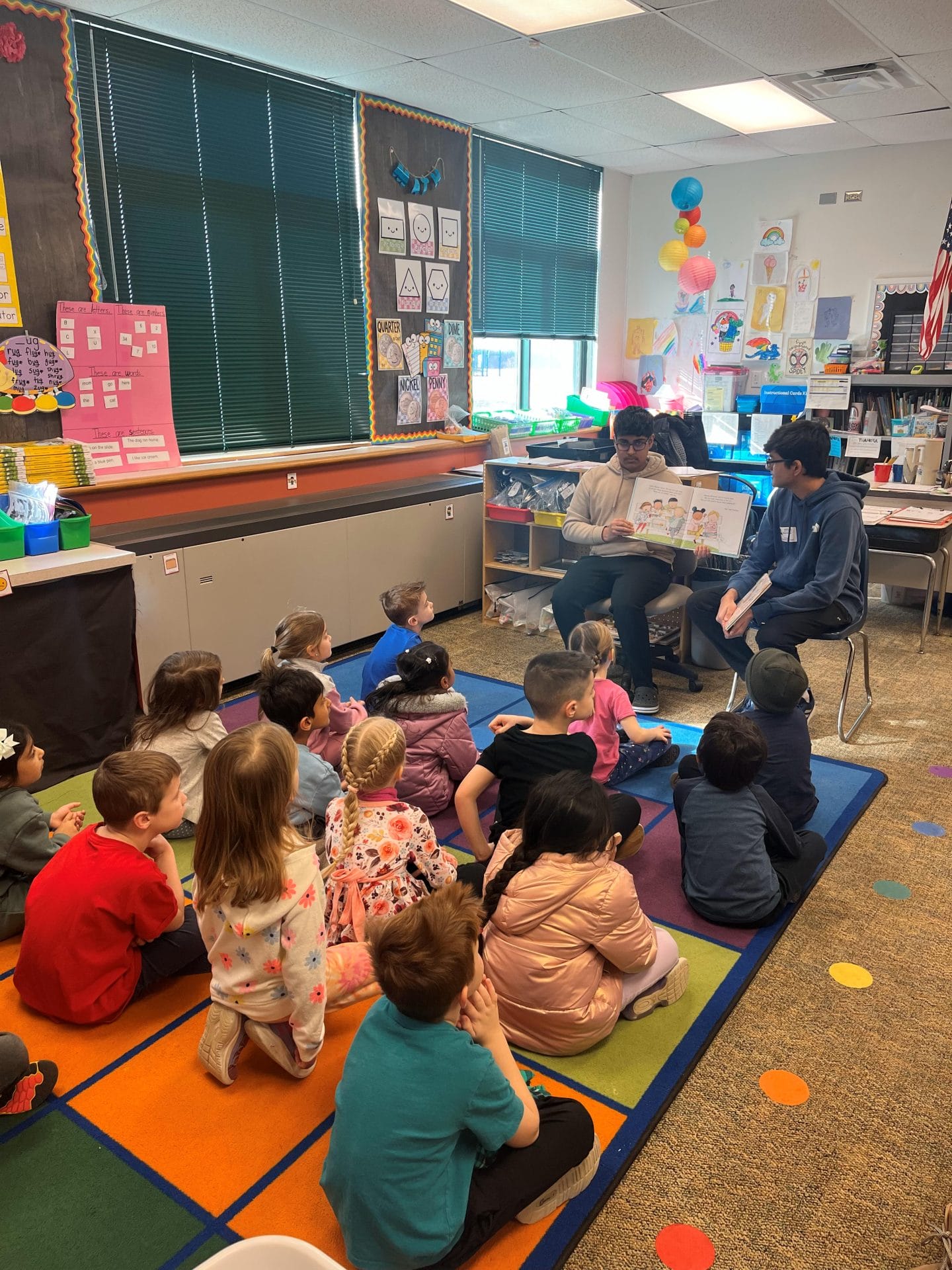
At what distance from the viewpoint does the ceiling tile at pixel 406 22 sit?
3660mm

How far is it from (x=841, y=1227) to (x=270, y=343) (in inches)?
172

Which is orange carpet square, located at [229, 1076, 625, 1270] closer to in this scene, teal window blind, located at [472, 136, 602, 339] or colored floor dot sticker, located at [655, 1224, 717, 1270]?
colored floor dot sticker, located at [655, 1224, 717, 1270]

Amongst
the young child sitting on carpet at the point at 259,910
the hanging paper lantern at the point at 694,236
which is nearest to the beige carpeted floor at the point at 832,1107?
the young child sitting on carpet at the point at 259,910

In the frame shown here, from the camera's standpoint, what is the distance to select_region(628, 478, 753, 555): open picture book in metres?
4.03

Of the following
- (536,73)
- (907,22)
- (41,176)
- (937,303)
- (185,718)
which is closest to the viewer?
(185,718)

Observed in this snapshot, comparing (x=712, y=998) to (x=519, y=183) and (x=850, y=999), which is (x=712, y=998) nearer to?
(x=850, y=999)

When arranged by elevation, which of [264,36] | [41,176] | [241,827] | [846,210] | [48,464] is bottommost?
[241,827]

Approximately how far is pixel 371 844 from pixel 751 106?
507cm

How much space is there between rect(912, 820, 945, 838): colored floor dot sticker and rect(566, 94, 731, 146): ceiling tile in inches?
160

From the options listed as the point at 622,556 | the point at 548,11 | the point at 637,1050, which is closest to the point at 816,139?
the point at 548,11

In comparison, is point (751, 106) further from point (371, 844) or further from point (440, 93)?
point (371, 844)

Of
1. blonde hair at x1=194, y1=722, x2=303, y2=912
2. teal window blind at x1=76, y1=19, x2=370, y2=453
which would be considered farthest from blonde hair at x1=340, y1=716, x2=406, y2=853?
teal window blind at x1=76, y1=19, x2=370, y2=453

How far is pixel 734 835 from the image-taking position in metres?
2.41

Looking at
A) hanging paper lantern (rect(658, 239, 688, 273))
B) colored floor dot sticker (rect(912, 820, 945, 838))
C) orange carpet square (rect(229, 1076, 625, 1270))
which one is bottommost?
colored floor dot sticker (rect(912, 820, 945, 838))
